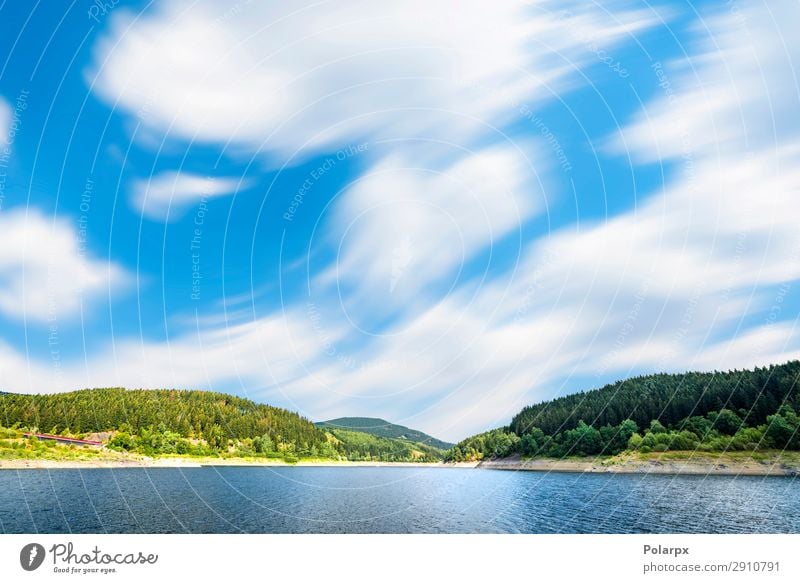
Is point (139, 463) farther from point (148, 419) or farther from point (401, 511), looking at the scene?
point (401, 511)

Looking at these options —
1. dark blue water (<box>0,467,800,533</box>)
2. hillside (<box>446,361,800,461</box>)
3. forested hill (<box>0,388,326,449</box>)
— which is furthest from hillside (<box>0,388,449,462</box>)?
hillside (<box>446,361,800,461</box>)

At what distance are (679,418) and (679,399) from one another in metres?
4.88

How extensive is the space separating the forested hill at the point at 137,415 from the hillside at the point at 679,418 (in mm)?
102925

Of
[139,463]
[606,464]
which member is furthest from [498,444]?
[139,463]

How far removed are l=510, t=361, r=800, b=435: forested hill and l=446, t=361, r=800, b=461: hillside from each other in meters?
0.18

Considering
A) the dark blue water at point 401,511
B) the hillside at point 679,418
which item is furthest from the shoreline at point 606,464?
the dark blue water at point 401,511

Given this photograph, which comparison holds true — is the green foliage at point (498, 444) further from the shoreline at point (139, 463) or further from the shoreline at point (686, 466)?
the shoreline at point (686, 466)

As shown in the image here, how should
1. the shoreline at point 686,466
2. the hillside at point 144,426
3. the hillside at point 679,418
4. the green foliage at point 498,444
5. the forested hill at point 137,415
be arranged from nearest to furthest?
the shoreline at point 686,466
the hillside at point 679,418
the hillside at point 144,426
the forested hill at point 137,415
the green foliage at point 498,444

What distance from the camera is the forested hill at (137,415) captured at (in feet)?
491
